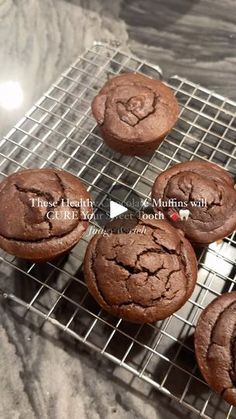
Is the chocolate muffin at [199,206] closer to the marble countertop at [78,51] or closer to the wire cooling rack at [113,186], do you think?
the wire cooling rack at [113,186]

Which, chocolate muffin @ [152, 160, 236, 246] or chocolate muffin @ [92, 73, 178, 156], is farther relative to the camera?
chocolate muffin @ [92, 73, 178, 156]

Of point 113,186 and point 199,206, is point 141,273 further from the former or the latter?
point 113,186

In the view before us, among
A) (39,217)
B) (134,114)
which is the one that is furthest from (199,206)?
(39,217)

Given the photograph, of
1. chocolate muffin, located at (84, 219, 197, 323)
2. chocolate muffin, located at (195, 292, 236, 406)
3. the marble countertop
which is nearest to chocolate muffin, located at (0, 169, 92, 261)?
chocolate muffin, located at (84, 219, 197, 323)

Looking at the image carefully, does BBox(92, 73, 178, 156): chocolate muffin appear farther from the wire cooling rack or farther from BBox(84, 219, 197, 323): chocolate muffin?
BBox(84, 219, 197, 323): chocolate muffin

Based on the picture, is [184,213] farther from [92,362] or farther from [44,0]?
[44,0]
